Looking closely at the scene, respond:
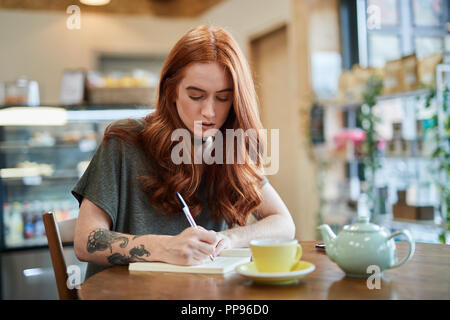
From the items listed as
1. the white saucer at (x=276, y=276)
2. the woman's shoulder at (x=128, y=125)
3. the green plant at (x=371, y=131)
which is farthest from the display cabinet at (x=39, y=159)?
the white saucer at (x=276, y=276)

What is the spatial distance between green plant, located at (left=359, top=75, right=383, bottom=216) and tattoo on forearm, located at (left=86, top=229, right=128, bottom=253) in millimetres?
2585

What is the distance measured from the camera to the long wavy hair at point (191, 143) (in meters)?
1.57

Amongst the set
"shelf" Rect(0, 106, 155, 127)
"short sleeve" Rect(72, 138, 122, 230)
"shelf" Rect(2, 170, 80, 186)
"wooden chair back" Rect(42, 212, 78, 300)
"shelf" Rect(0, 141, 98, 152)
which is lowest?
"wooden chair back" Rect(42, 212, 78, 300)

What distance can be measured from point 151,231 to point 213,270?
19.6 inches

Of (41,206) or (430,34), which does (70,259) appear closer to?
(41,206)

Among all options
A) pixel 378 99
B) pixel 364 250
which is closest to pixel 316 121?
pixel 378 99

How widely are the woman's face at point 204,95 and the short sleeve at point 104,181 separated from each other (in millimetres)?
256

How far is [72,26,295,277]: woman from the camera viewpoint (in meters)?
1.54

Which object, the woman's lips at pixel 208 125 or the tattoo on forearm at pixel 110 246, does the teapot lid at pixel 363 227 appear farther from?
the woman's lips at pixel 208 125

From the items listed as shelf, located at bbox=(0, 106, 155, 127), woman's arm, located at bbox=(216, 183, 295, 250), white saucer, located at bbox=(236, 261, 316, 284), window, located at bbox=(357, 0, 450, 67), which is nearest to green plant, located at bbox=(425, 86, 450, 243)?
window, located at bbox=(357, 0, 450, 67)

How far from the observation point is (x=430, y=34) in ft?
12.8

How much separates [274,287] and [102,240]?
20.7 inches

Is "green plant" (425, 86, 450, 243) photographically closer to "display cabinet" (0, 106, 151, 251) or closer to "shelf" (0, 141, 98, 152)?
"display cabinet" (0, 106, 151, 251)
